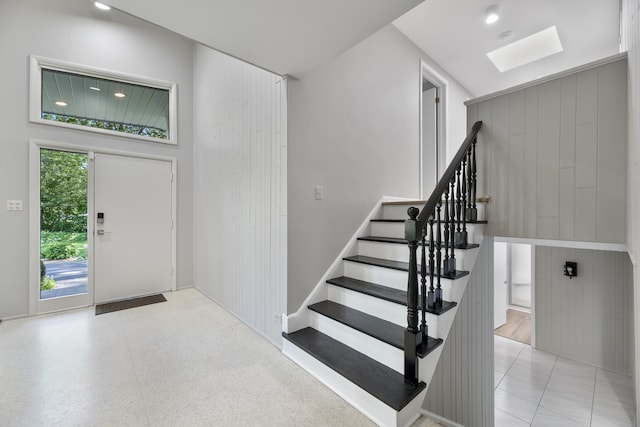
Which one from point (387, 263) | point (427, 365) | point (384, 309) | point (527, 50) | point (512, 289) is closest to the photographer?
point (427, 365)

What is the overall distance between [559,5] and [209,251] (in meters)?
5.09

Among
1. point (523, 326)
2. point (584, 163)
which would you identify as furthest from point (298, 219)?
point (523, 326)

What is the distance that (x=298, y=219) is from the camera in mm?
2230

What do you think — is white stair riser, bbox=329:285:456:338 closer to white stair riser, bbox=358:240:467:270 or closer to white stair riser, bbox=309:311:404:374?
white stair riser, bbox=309:311:404:374

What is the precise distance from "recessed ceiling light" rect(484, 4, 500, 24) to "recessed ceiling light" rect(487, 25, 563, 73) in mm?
767

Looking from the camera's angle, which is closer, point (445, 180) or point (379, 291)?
point (445, 180)

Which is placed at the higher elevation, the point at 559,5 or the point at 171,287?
the point at 559,5

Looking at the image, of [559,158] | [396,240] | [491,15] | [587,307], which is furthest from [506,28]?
[587,307]

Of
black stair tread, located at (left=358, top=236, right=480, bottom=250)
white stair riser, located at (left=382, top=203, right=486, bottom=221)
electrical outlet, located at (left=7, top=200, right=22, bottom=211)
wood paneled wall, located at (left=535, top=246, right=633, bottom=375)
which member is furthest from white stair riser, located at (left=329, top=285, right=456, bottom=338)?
electrical outlet, located at (left=7, top=200, right=22, bottom=211)

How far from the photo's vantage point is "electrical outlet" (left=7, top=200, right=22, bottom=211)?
291 cm

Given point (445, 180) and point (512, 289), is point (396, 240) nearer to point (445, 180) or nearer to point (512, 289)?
point (445, 180)

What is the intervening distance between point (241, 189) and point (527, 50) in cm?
444

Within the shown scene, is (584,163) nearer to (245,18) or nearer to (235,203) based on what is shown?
(245,18)

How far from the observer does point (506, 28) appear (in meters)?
3.29
